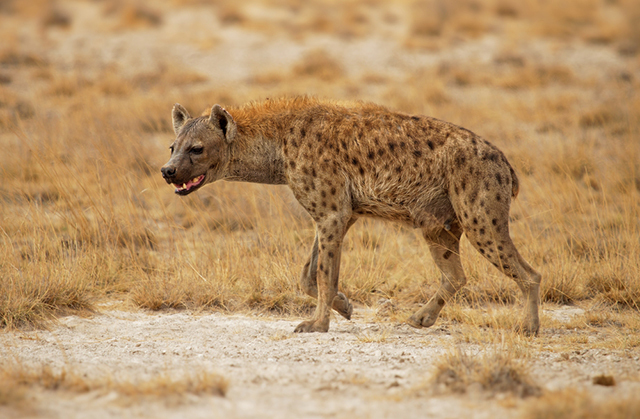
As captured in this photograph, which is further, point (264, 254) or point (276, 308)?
point (264, 254)

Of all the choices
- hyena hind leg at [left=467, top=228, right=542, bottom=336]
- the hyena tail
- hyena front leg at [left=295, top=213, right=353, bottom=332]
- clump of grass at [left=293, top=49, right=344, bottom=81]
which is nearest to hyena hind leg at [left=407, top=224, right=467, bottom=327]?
hyena hind leg at [left=467, top=228, right=542, bottom=336]

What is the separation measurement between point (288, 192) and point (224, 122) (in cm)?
239

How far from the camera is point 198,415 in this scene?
3.25m

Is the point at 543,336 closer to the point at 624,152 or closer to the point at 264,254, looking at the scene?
the point at 264,254

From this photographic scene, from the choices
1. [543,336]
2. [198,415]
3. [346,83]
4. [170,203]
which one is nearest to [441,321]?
[543,336]

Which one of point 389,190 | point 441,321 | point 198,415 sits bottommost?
point 441,321

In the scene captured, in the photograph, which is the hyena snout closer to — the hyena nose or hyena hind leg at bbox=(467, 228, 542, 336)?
the hyena nose

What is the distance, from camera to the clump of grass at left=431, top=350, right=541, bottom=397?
3.59m

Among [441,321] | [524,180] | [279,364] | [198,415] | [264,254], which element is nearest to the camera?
[198,415]

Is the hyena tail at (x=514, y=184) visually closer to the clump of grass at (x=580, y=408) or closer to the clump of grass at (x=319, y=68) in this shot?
the clump of grass at (x=580, y=408)

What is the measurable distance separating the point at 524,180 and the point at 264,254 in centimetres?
317

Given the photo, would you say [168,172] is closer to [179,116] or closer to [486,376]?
[179,116]

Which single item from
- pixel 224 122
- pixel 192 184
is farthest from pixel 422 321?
pixel 224 122

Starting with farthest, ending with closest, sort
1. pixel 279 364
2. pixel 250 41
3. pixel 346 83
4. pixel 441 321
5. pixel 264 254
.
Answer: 1. pixel 250 41
2. pixel 346 83
3. pixel 264 254
4. pixel 441 321
5. pixel 279 364
